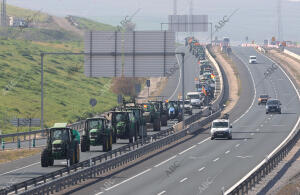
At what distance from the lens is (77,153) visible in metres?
45.3

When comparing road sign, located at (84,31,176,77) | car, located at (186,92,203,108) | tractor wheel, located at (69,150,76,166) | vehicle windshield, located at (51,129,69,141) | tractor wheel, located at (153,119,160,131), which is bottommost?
tractor wheel, located at (69,150,76,166)

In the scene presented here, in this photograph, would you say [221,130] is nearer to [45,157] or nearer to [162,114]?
[162,114]

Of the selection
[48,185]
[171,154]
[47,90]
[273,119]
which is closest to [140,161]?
[171,154]

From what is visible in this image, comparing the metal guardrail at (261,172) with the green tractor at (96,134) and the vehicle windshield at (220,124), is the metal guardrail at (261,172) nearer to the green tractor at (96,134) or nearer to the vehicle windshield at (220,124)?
the vehicle windshield at (220,124)

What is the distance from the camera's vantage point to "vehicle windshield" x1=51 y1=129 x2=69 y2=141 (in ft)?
145

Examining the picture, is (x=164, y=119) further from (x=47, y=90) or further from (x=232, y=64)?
(x=232, y=64)

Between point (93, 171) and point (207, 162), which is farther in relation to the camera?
point (207, 162)

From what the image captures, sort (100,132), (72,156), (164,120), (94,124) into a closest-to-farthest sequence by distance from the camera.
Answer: (72,156)
(100,132)
(94,124)
(164,120)

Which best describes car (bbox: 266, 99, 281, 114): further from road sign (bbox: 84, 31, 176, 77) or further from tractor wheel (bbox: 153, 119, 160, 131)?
road sign (bbox: 84, 31, 176, 77)

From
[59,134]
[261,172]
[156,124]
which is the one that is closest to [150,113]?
[156,124]

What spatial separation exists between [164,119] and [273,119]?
654 inches

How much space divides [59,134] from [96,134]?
9.16m

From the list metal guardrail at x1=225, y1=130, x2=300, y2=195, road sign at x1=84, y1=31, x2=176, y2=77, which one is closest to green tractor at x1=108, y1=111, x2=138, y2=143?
road sign at x1=84, y1=31, x2=176, y2=77

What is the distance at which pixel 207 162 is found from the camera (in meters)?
51.3
